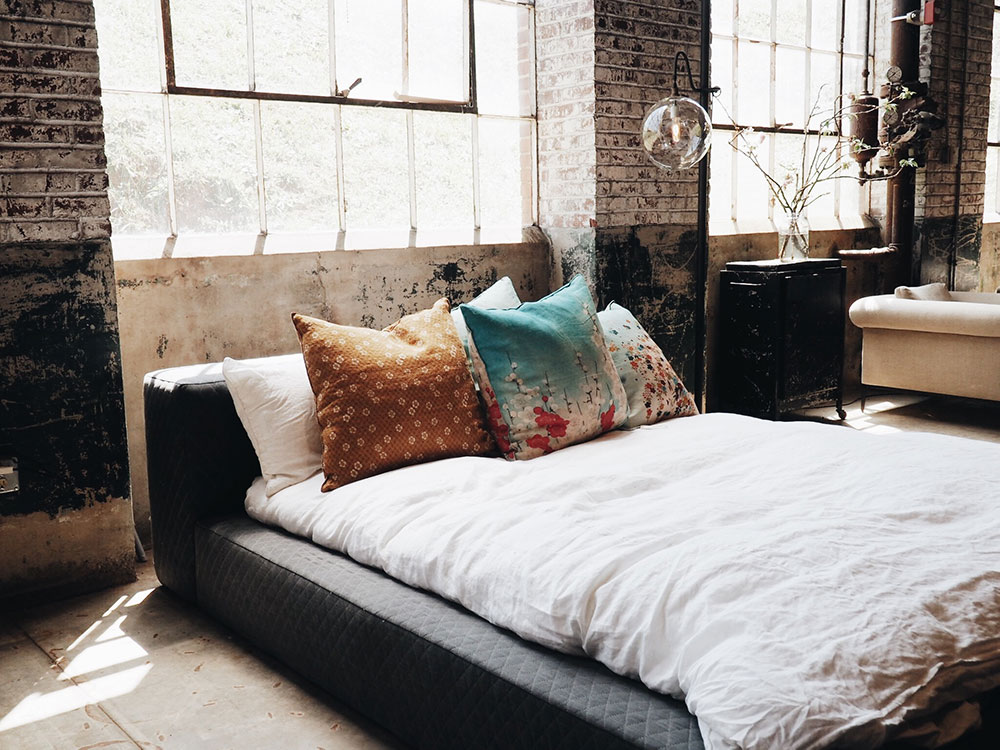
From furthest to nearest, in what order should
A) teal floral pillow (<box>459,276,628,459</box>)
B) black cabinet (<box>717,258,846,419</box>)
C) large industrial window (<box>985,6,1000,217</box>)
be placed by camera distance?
large industrial window (<box>985,6,1000,217</box>)
black cabinet (<box>717,258,846,419</box>)
teal floral pillow (<box>459,276,628,459</box>)

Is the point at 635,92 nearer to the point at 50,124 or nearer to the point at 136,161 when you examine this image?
Result: the point at 136,161

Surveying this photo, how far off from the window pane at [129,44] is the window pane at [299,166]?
18.0 inches

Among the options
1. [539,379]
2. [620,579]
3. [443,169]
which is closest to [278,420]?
[539,379]

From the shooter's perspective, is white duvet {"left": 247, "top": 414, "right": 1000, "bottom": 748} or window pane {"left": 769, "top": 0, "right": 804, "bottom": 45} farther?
window pane {"left": 769, "top": 0, "right": 804, "bottom": 45}

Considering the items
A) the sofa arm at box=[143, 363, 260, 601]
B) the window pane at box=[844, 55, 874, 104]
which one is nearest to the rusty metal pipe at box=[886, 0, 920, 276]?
the window pane at box=[844, 55, 874, 104]

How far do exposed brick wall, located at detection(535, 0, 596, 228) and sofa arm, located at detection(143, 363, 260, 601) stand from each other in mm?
2257

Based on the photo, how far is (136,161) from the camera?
→ 3344 millimetres

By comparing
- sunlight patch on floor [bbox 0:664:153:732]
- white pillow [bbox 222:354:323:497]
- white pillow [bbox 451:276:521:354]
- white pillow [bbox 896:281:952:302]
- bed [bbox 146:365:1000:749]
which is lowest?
sunlight patch on floor [bbox 0:664:153:732]

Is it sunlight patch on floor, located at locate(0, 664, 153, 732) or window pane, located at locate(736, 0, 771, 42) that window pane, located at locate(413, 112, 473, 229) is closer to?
window pane, located at locate(736, 0, 771, 42)

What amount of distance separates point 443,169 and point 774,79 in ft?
8.69

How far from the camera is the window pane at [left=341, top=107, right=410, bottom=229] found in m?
3.89

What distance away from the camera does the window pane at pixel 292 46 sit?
3.62 m

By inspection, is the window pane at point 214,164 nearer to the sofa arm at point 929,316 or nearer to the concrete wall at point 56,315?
the concrete wall at point 56,315

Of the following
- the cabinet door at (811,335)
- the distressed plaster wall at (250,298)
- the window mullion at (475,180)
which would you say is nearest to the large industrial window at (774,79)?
the cabinet door at (811,335)
